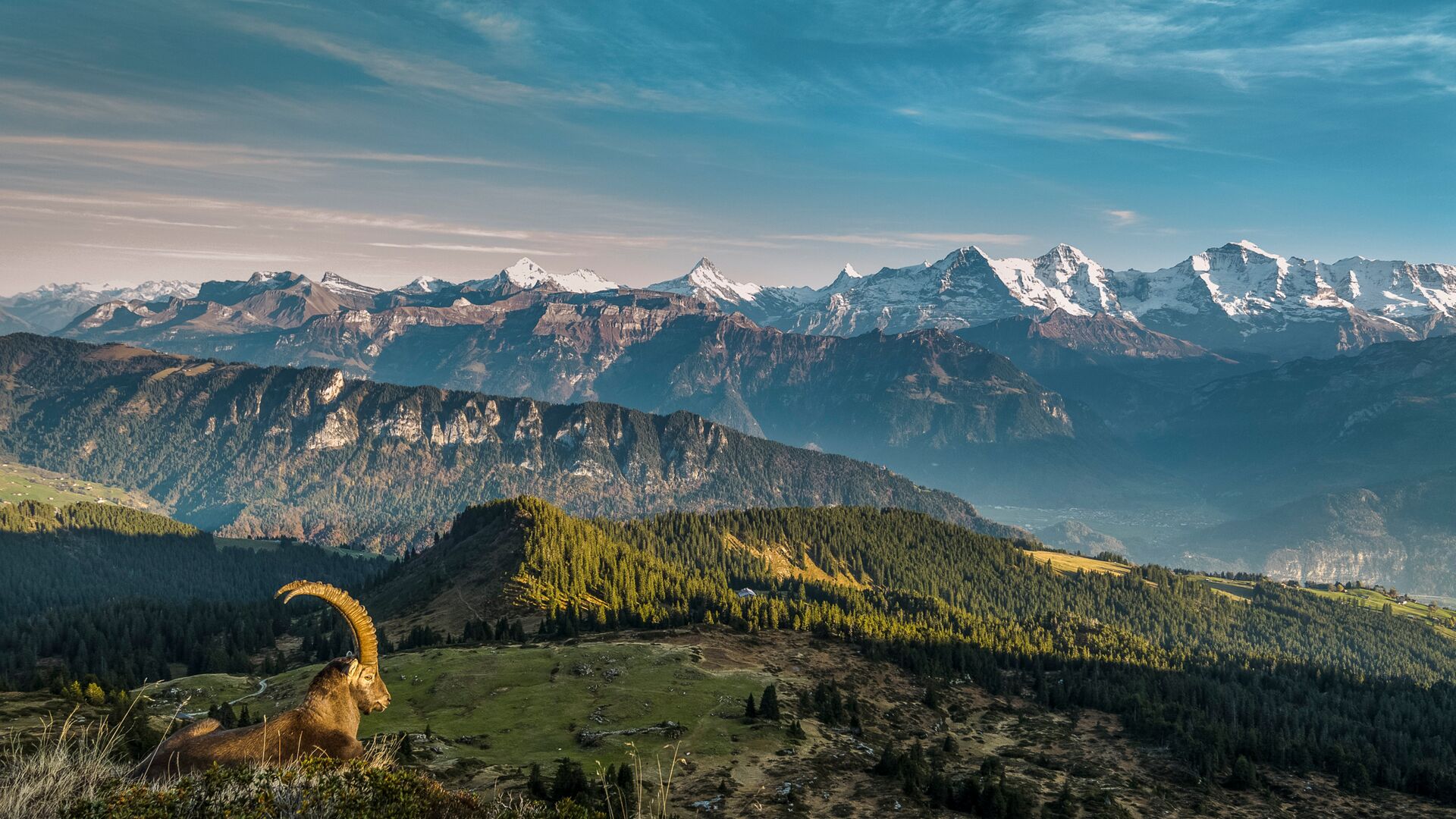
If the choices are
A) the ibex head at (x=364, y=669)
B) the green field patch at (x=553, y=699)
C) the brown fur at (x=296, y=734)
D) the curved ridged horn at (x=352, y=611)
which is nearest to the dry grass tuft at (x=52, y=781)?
the brown fur at (x=296, y=734)

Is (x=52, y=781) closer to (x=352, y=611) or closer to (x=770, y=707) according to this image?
(x=352, y=611)

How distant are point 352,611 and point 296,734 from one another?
493 centimetres

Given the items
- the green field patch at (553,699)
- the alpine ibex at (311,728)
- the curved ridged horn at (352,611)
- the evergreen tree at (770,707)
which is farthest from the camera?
the evergreen tree at (770,707)

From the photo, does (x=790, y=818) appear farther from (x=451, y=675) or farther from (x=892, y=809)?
(x=451, y=675)

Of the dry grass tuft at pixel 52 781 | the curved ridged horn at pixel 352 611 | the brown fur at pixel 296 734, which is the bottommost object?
the brown fur at pixel 296 734

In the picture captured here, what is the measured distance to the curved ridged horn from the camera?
2790cm

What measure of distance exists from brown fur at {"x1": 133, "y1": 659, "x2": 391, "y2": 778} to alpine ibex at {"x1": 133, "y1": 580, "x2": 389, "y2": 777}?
25 mm

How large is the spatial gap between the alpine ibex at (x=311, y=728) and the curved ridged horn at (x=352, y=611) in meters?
0.03

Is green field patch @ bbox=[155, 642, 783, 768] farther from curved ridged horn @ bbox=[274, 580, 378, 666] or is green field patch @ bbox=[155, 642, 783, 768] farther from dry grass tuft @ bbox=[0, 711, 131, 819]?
dry grass tuft @ bbox=[0, 711, 131, 819]

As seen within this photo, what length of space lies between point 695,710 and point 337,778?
6776 cm

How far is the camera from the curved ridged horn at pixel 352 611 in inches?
1098

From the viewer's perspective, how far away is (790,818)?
61250 millimetres

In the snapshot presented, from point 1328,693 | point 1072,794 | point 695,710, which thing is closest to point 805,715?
point 695,710

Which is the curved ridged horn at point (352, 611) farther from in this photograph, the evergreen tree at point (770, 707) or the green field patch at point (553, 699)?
the evergreen tree at point (770, 707)
